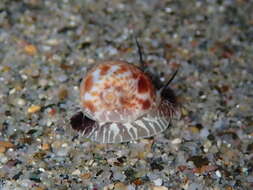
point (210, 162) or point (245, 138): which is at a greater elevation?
point (245, 138)

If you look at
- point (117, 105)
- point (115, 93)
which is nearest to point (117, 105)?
point (117, 105)

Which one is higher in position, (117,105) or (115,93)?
(115,93)

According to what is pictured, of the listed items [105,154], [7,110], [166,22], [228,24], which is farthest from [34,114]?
[228,24]

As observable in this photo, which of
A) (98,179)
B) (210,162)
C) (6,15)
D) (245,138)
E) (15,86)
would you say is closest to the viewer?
(98,179)

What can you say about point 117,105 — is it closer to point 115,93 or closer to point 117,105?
point 117,105

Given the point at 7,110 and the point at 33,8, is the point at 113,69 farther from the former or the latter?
→ the point at 33,8
